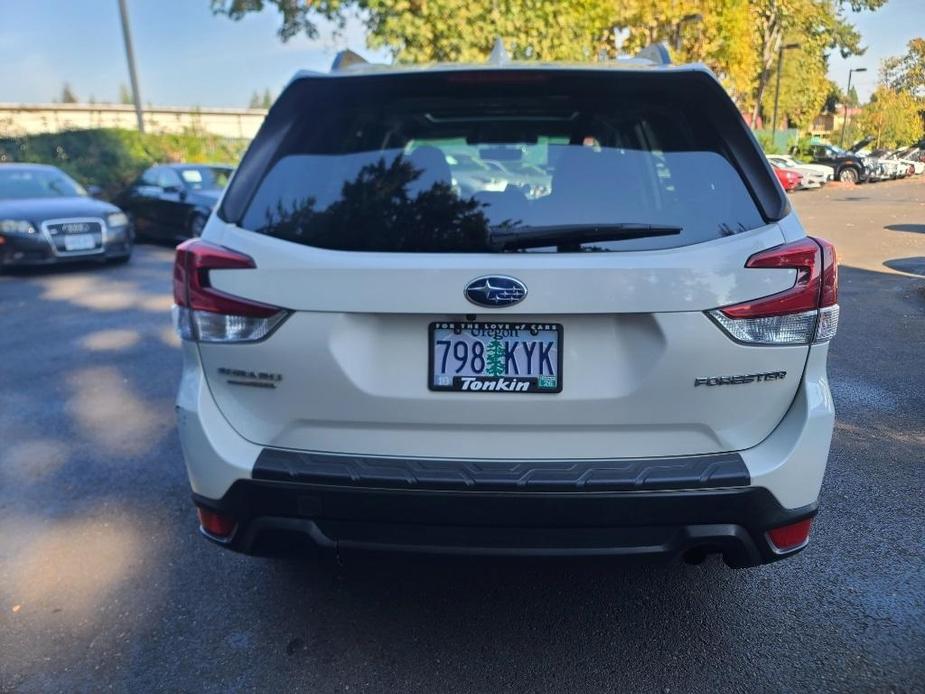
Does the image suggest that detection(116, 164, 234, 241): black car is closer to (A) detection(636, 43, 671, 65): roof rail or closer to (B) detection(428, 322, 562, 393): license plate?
(A) detection(636, 43, 671, 65): roof rail

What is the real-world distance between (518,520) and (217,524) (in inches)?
38.5

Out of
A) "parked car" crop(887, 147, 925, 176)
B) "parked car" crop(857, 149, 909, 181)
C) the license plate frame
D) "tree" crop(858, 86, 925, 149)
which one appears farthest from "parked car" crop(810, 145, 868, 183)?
the license plate frame

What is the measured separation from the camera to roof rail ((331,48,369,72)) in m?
2.87

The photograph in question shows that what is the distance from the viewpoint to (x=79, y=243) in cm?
1048

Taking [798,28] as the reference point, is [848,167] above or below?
below

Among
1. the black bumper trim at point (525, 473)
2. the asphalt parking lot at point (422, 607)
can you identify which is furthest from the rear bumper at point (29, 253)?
the black bumper trim at point (525, 473)

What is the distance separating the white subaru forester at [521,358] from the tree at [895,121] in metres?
37.8

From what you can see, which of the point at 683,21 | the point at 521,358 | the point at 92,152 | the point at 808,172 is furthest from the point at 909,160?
the point at 521,358

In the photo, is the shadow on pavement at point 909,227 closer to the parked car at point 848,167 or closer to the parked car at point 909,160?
the parked car at point 848,167

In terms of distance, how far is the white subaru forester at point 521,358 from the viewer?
6.98ft

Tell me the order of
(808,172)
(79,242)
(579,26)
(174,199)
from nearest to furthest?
(79,242)
(174,199)
(579,26)
(808,172)

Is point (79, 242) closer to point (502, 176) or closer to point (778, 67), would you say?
point (502, 176)

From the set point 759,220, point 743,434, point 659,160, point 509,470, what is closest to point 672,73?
point 659,160

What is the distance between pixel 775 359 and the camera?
2.17m
